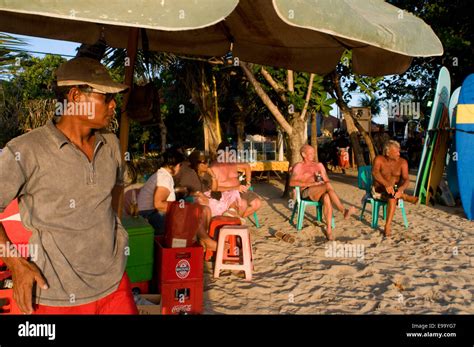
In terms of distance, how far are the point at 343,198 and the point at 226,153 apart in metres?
4.18

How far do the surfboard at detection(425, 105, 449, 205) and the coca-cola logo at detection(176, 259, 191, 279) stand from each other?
725 cm

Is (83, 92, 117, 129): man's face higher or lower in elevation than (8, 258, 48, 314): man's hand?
higher

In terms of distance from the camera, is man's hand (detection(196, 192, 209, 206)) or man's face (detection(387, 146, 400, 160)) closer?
man's hand (detection(196, 192, 209, 206))

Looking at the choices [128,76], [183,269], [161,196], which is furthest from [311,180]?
[128,76]

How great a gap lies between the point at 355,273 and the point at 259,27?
9.89ft

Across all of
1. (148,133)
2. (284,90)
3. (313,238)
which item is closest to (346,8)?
(313,238)

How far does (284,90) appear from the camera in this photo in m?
9.52

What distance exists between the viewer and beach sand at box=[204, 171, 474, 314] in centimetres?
375

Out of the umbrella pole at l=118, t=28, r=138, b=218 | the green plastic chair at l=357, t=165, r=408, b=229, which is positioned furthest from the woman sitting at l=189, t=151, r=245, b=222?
the umbrella pole at l=118, t=28, r=138, b=218

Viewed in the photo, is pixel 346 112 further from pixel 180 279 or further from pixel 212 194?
pixel 180 279

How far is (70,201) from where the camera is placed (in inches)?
66.1

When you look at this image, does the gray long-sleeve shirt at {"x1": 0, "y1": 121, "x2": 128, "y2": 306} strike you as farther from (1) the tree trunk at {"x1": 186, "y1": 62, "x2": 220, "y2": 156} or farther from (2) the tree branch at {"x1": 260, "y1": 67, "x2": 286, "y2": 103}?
(1) the tree trunk at {"x1": 186, "y1": 62, "x2": 220, "y2": 156}

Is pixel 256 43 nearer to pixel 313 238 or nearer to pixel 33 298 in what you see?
pixel 33 298

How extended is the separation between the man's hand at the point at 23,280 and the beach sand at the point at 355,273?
7.11 feet
